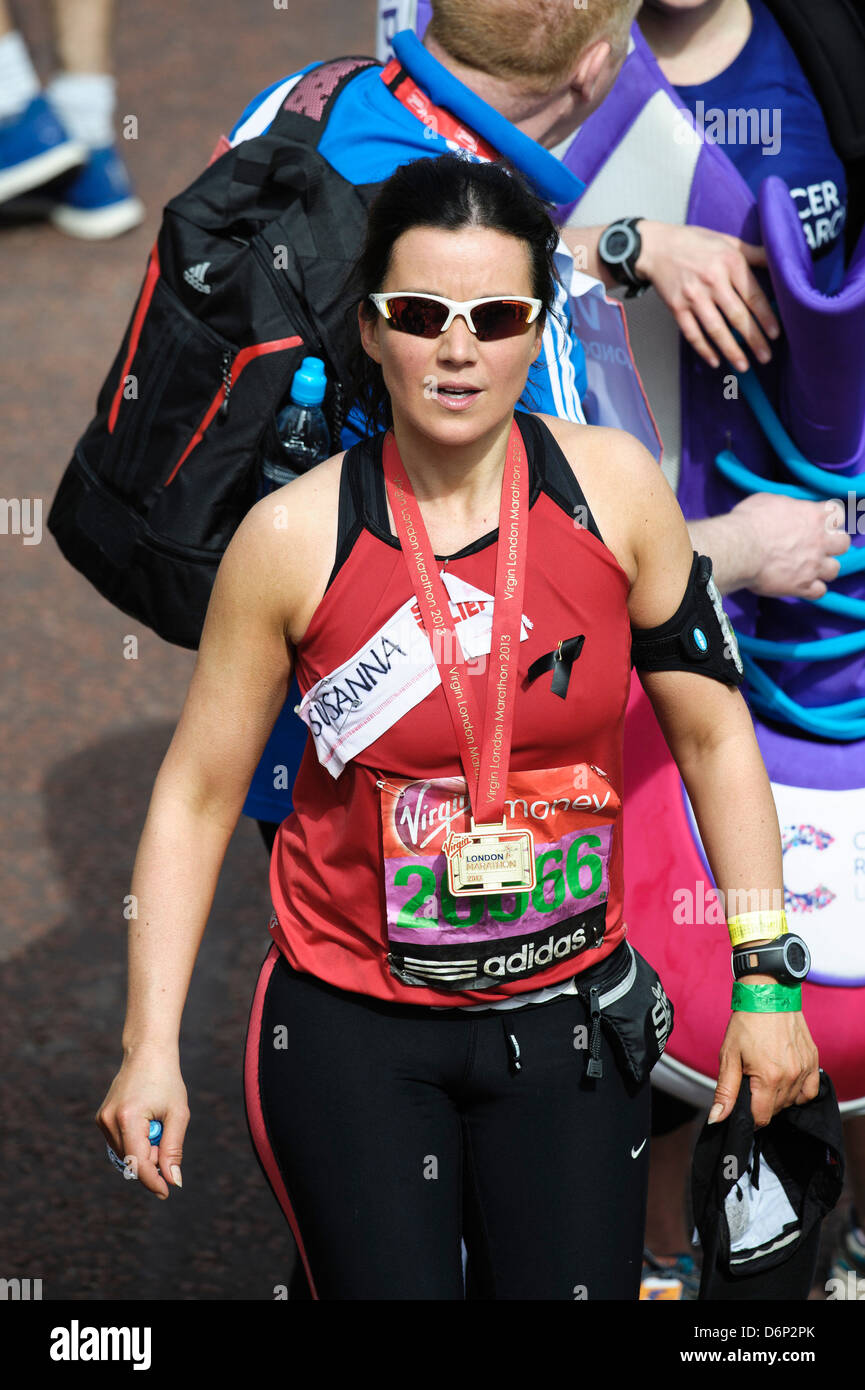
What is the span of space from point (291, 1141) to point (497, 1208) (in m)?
0.29

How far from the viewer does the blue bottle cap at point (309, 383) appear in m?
2.39

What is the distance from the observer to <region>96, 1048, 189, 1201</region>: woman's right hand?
219 centimetres

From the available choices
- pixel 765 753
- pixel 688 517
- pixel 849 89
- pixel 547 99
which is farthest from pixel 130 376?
pixel 849 89

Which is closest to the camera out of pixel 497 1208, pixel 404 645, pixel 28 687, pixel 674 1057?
pixel 404 645

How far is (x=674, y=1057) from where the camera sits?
9.23ft

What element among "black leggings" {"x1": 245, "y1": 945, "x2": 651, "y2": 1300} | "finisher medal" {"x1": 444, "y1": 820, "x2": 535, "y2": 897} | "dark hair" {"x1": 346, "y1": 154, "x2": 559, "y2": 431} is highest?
"dark hair" {"x1": 346, "y1": 154, "x2": 559, "y2": 431}

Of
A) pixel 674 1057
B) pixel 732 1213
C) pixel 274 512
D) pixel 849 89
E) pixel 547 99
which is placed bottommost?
pixel 732 1213

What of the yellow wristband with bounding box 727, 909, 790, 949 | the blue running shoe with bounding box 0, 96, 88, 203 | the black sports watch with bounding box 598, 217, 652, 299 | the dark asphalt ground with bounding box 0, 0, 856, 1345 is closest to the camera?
the yellow wristband with bounding box 727, 909, 790, 949

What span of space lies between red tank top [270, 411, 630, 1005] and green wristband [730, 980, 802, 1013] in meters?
0.23

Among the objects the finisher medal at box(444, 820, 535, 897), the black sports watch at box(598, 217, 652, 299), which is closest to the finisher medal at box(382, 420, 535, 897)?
the finisher medal at box(444, 820, 535, 897)

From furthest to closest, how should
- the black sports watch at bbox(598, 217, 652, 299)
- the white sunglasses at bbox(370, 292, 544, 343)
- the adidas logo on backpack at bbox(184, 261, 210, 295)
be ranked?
the black sports watch at bbox(598, 217, 652, 299)
the adidas logo on backpack at bbox(184, 261, 210, 295)
the white sunglasses at bbox(370, 292, 544, 343)

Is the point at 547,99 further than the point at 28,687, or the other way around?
the point at 28,687

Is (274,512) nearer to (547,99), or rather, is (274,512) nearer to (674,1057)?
(547,99)

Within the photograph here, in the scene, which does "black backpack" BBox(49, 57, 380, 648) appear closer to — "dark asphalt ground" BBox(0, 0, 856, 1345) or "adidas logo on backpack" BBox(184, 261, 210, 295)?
"adidas logo on backpack" BBox(184, 261, 210, 295)
